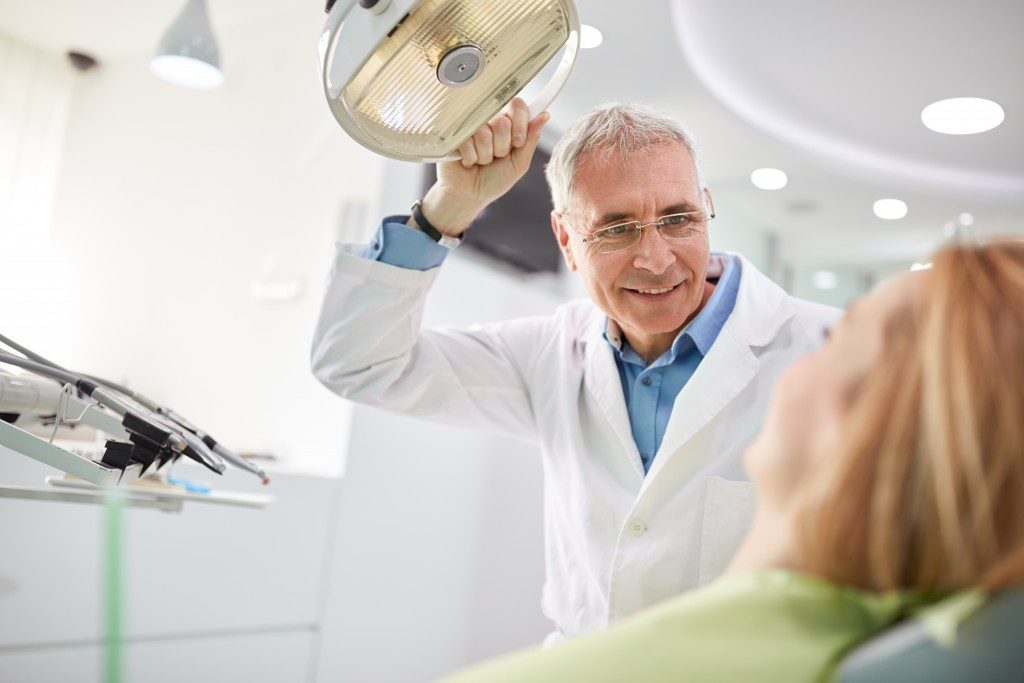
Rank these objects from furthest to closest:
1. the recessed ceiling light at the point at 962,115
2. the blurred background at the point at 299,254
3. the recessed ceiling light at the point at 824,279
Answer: the recessed ceiling light at the point at 824,279, the recessed ceiling light at the point at 962,115, the blurred background at the point at 299,254

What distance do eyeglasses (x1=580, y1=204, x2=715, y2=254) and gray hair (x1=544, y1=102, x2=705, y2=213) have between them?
0.09 metres

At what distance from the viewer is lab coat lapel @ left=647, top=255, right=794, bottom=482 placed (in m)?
Answer: 1.40

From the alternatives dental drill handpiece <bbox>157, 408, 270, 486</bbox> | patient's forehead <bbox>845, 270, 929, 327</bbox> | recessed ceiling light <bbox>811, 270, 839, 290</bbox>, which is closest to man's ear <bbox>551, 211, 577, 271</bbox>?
dental drill handpiece <bbox>157, 408, 270, 486</bbox>

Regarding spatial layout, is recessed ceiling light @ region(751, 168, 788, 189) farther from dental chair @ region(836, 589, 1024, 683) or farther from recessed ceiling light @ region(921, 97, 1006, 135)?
dental chair @ region(836, 589, 1024, 683)

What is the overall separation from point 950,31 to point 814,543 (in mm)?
2792

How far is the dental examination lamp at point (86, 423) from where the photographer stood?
1.00 metres

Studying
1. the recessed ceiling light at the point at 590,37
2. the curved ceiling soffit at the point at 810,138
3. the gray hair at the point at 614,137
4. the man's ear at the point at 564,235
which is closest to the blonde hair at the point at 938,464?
the gray hair at the point at 614,137

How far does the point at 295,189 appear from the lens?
3.03 meters

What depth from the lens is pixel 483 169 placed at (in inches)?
55.7

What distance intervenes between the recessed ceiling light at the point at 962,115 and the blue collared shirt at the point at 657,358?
2.34 meters

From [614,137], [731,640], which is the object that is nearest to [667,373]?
[614,137]

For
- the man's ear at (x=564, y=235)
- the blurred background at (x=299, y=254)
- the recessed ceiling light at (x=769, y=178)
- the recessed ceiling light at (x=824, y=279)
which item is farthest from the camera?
the recessed ceiling light at (x=824, y=279)

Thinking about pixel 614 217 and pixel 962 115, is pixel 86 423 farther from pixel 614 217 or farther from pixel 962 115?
pixel 962 115

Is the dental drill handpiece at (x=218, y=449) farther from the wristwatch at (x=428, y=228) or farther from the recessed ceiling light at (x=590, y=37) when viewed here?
the recessed ceiling light at (x=590, y=37)
